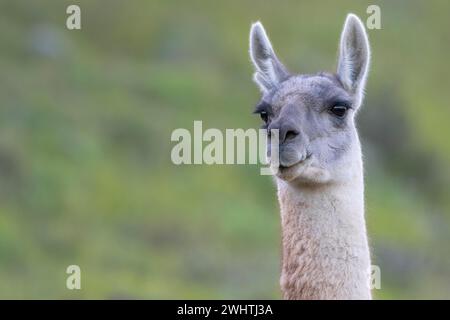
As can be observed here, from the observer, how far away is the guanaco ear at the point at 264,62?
1102 cm

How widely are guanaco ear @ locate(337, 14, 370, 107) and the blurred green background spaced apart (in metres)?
17.1

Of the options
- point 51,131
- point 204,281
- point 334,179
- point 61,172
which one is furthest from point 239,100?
point 334,179

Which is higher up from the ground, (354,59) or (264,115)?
(354,59)

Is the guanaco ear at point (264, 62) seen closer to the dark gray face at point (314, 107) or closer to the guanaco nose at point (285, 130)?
the dark gray face at point (314, 107)

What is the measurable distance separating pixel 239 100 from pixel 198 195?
1539 cm

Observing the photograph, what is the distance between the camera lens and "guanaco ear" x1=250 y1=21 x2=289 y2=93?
11.0 metres

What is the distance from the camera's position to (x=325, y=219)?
396 inches

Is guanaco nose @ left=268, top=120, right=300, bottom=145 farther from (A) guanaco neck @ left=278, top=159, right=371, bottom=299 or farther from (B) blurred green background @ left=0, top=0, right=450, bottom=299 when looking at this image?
(B) blurred green background @ left=0, top=0, right=450, bottom=299

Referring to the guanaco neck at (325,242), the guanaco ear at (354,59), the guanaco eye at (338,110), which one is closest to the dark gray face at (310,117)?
the guanaco eye at (338,110)

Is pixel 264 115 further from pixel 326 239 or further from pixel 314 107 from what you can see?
pixel 326 239

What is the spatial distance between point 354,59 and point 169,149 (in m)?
41.1

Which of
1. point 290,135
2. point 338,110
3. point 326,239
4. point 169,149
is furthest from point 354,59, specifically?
point 169,149

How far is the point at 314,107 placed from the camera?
33.9ft
